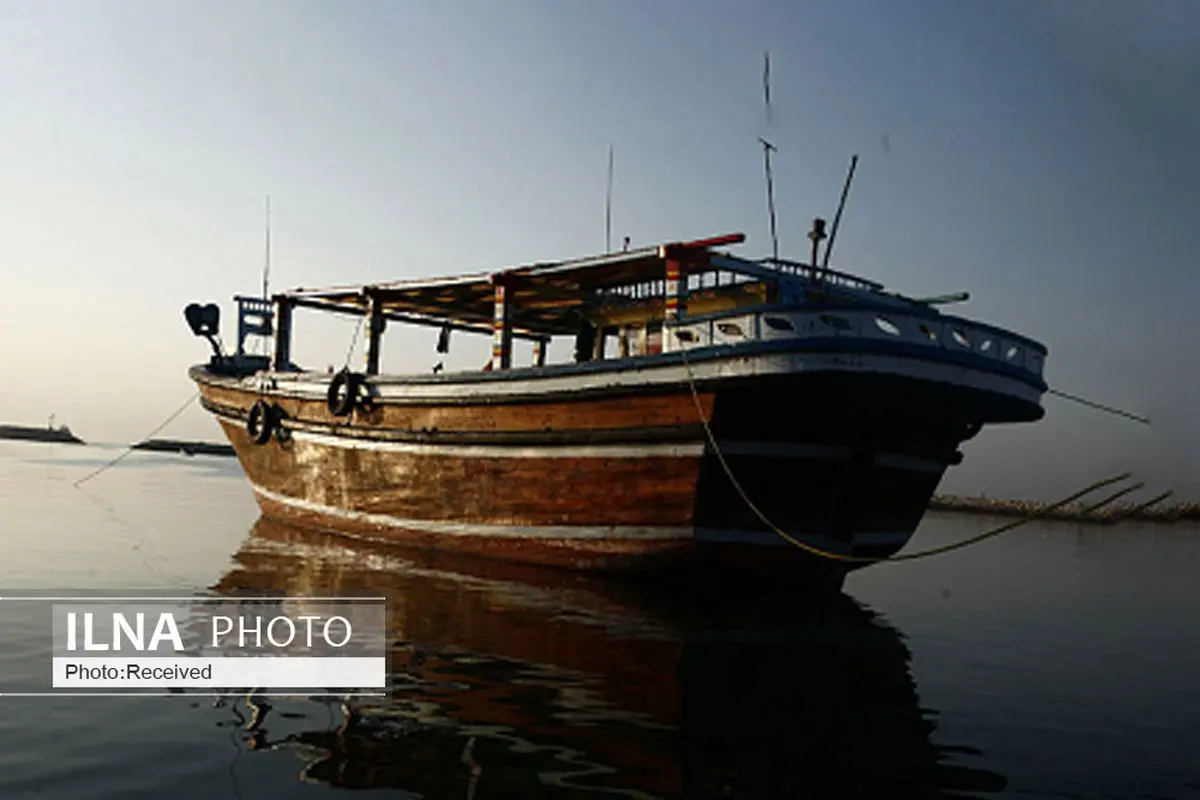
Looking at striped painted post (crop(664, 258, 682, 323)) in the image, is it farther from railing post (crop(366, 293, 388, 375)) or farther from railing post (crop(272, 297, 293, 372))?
railing post (crop(272, 297, 293, 372))

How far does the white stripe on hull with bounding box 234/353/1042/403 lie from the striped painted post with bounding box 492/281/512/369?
91cm

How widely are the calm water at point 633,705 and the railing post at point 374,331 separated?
375 centimetres

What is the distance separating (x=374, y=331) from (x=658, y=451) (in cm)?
733

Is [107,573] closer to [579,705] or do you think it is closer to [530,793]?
[579,705]

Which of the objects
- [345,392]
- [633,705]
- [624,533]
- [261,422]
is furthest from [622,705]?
[261,422]

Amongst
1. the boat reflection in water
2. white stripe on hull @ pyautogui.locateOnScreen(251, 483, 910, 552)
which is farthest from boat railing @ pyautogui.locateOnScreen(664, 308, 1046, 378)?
the boat reflection in water

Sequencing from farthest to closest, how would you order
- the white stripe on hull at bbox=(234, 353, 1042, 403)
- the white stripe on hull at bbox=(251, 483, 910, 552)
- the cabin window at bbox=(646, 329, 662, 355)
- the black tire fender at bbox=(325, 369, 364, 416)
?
the black tire fender at bbox=(325, 369, 364, 416), the cabin window at bbox=(646, 329, 662, 355), the white stripe on hull at bbox=(251, 483, 910, 552), the white stripe on hull at bbox=(234, 353, 1042, 403)

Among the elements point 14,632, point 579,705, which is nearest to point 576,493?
point 579,705

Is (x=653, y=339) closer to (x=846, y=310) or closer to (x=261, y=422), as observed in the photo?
(x=846, y=310)

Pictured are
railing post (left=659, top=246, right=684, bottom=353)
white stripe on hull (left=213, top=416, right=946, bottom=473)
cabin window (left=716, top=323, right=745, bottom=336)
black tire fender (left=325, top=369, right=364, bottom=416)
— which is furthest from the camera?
black tire fender (left=325, top=369, right=364, bottom=416)

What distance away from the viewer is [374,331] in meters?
15.7

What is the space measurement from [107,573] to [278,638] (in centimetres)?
481

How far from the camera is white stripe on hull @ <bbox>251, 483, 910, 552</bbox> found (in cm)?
1051

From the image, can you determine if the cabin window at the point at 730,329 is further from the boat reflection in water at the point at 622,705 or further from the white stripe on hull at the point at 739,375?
the boat reflection in water at the point at 622,705
